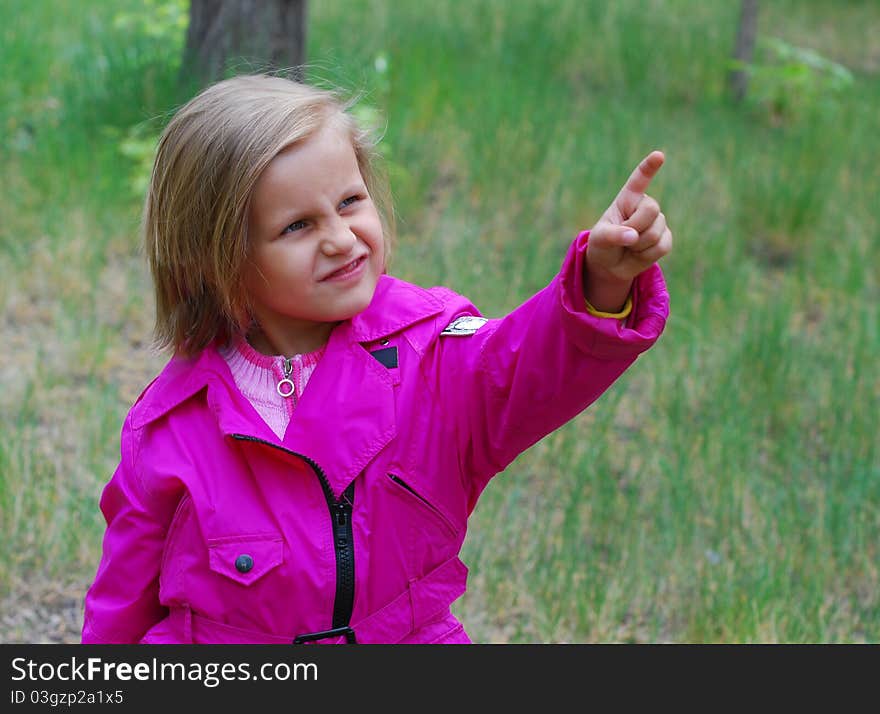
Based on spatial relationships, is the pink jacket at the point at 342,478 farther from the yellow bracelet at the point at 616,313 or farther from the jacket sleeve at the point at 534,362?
the yellow bracelet at the point at 616,313

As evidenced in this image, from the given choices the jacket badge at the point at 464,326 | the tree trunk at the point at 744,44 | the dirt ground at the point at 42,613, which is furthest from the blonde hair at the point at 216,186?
the tree trunk at the point at 744,44

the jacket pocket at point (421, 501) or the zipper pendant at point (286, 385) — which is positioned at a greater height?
the zipper pendant at point (286, 385)

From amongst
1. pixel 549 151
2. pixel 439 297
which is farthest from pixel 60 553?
pixel 549 151

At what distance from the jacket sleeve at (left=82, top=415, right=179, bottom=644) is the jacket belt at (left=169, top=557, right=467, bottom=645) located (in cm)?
9

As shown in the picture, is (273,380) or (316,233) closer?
(316,233)

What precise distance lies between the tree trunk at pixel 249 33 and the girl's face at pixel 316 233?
3.05 m

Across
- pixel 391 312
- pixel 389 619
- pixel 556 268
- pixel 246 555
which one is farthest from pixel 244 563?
pixel 556 268

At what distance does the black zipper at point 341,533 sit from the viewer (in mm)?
1852

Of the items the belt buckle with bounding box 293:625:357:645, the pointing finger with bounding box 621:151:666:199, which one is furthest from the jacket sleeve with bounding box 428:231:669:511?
the belt buckle with bounding box 293:625:357:645

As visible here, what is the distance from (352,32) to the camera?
675 cm

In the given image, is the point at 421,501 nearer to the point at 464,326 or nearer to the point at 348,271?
the point at 464,326

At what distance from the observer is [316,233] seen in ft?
6.17

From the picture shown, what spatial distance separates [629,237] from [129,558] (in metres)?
1.07
